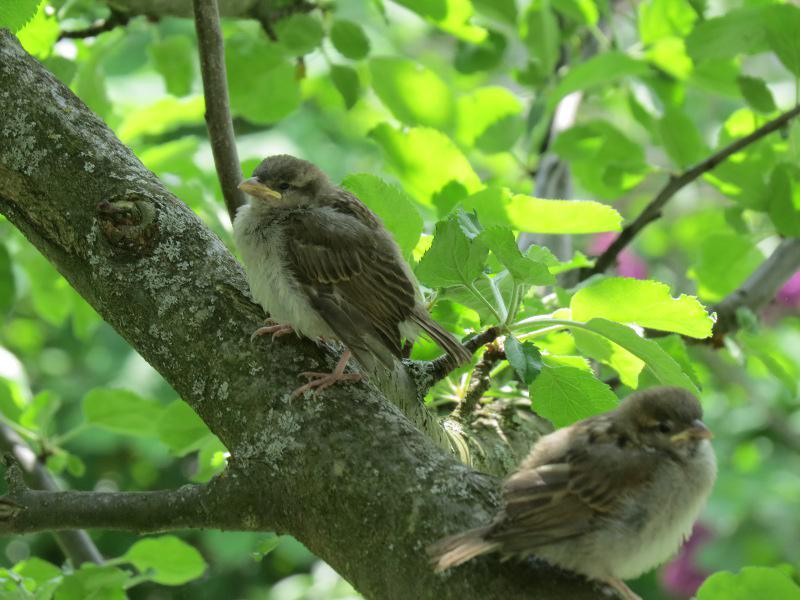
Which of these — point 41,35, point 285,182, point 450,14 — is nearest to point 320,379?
point 285,182

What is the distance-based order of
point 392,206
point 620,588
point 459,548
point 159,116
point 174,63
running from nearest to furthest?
point 459,548
point 620,588
point 392,206
point 159,116
point 174,63

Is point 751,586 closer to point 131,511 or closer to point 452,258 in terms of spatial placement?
point 452,258

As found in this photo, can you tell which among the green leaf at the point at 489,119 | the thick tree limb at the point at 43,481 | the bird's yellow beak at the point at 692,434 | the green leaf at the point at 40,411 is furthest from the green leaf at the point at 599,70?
the thick tree limb at the point at 43,481

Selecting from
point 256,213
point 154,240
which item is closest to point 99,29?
point 256,213

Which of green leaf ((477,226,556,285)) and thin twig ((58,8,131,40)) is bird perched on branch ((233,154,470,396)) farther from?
thin twig ((58,8,131,40))

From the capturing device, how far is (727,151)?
2.75m

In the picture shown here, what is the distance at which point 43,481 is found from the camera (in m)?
2.68

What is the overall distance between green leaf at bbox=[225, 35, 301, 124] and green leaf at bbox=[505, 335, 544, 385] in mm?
1502

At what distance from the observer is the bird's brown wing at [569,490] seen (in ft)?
5.02

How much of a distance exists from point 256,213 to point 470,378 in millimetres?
723

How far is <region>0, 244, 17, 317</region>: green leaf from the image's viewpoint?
2.95 m

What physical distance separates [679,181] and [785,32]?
48cm

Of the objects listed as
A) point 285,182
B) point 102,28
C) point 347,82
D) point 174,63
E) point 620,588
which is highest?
point 102,28

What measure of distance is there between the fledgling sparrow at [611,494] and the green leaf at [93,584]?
103 centimetres
